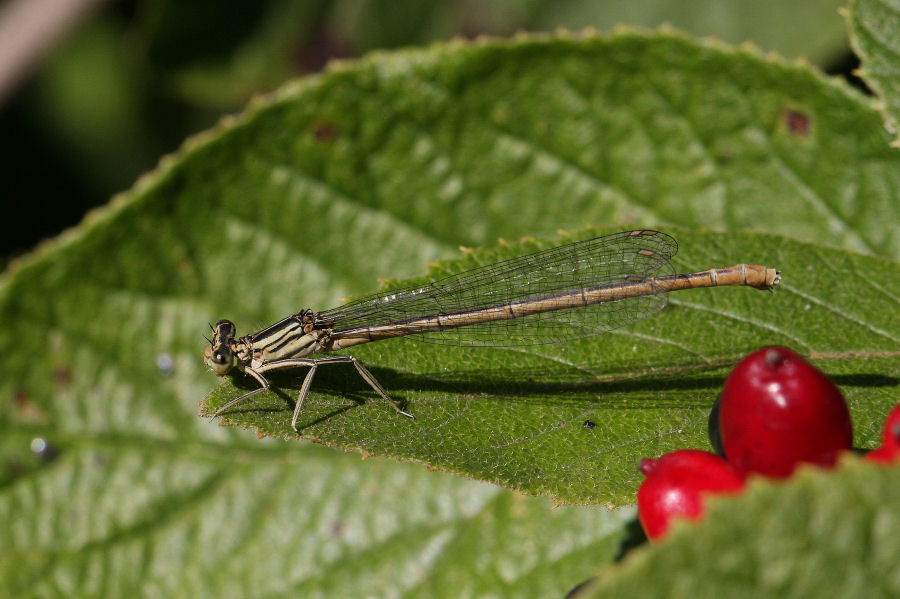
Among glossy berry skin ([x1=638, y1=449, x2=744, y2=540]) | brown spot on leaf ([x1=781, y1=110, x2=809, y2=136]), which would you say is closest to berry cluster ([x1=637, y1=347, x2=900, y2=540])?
glossy berry skin ([x1=638, y1=449, x2=744, y2=540])

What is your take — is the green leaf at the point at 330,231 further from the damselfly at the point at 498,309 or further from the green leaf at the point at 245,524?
the damselfly at the point at 498,309

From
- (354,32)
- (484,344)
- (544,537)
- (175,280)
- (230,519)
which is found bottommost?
(544,537)

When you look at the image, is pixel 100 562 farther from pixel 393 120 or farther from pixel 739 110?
pixel 739 110

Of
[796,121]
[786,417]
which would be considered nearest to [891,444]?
[786,417]

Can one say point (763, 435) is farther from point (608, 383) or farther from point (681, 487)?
point (608, 383)

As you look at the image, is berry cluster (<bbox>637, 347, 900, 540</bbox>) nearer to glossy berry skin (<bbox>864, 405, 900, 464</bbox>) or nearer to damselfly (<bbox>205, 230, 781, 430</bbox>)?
glossy berry skin (<bbox>864, 405, 900, 464</bbox>)

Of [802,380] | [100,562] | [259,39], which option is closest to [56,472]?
[100,562]
